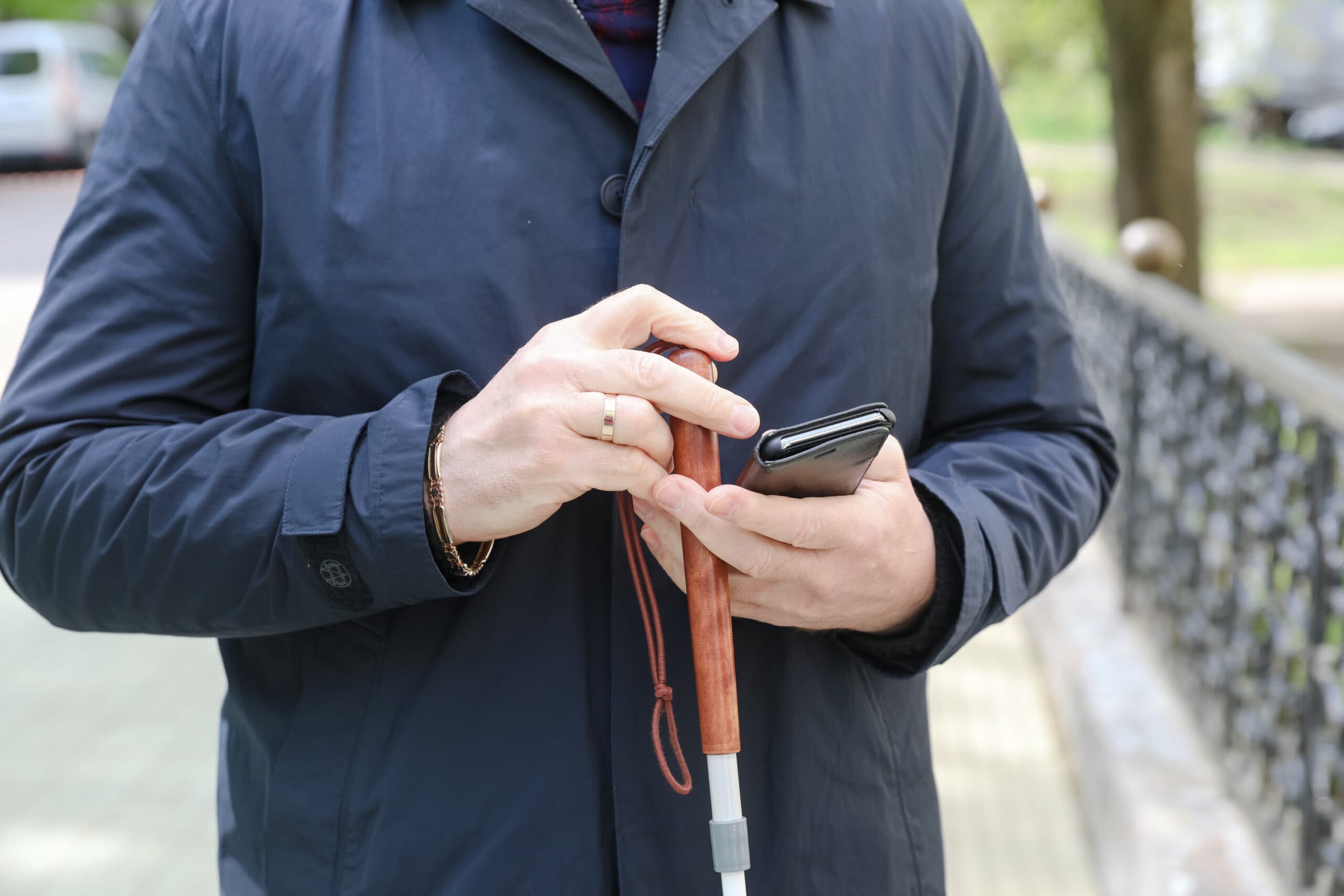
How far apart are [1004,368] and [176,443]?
857 millimetres

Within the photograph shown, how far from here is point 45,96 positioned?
20.3 metres

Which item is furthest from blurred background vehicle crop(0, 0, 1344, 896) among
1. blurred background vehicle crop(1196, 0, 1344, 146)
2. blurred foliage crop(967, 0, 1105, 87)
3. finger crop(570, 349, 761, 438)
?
blurred foliage crop(967, 0, 1105, 87)

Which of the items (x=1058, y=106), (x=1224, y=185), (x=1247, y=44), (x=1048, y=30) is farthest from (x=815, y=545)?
(x=1058, y=106)

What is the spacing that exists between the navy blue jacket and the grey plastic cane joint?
5.2 inches

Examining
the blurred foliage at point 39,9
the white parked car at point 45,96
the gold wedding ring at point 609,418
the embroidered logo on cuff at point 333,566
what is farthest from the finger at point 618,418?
the blurred foliage at point 39,9

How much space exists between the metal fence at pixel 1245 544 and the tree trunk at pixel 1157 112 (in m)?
2.56

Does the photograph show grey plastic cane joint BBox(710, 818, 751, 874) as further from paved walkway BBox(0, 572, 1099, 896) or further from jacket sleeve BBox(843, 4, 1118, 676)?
paved walkway BBox(0, 572, 1099, 896)

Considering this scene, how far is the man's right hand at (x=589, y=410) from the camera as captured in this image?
111 cm

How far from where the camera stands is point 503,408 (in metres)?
1.15

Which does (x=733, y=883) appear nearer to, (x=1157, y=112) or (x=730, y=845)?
(x=730, y=845)

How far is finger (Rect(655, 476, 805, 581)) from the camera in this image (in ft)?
3.75

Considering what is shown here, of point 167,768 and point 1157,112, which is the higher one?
point 1157,112

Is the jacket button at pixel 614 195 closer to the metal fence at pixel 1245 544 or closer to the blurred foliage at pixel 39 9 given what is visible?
the metal fence at pixel 1245 544

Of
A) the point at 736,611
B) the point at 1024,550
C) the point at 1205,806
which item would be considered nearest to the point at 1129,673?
the point at 1205,806
